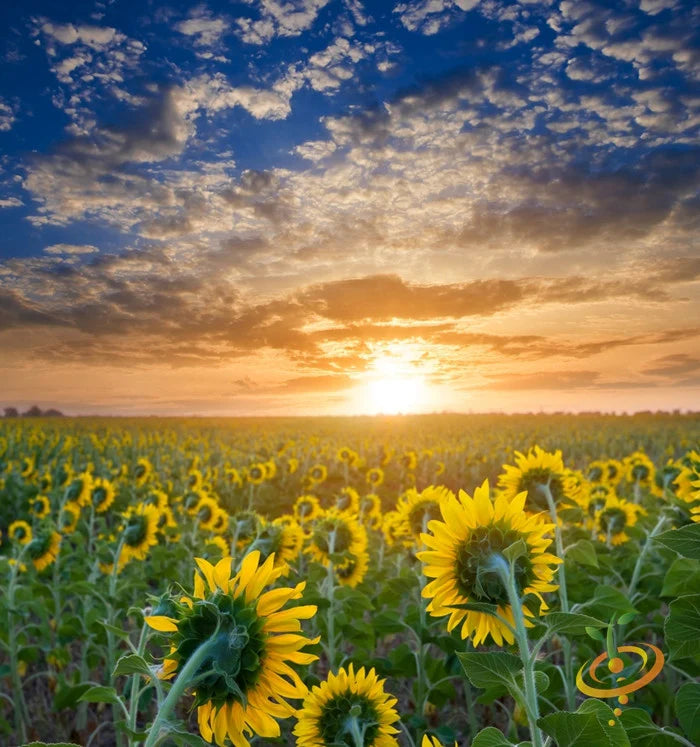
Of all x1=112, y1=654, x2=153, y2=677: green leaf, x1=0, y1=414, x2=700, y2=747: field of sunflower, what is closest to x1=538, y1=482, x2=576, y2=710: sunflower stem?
x1=0, y1=414, x2=700, y2=747: field of sunflower

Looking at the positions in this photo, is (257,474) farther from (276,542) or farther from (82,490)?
(276,542)

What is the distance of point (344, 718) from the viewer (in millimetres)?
2473

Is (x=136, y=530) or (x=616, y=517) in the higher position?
(x=616, y=517)

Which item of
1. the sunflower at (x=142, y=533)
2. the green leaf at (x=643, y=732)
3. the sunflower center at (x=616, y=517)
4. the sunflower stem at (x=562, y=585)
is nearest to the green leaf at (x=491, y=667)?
the green leaf at (x=643, y=732)

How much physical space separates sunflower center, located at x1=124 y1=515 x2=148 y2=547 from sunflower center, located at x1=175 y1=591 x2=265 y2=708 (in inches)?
159

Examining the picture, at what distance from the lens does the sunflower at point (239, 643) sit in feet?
4.80

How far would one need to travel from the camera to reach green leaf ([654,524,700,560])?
2.04m

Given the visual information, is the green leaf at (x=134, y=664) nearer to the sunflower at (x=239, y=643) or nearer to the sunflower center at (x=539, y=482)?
the sunflower at (x=239, y=643)

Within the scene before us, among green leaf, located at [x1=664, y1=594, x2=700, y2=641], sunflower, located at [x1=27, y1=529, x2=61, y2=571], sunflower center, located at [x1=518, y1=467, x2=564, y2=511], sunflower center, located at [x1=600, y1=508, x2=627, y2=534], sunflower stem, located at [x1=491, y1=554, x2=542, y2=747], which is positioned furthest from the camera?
sunflower, located at [x1=27, y1=529, x2=61, y2=571]

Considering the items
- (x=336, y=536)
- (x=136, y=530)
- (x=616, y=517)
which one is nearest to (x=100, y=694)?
(x=336, y=536)

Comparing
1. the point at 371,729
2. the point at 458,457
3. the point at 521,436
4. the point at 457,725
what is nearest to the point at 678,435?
the point at 521,436

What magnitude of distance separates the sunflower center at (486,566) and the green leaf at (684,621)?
52 centimetres

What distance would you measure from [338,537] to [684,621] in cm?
311

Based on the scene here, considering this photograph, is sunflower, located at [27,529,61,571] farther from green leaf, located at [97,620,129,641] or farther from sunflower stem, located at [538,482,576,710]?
sunflower stem, located at [538,482,576,710]
